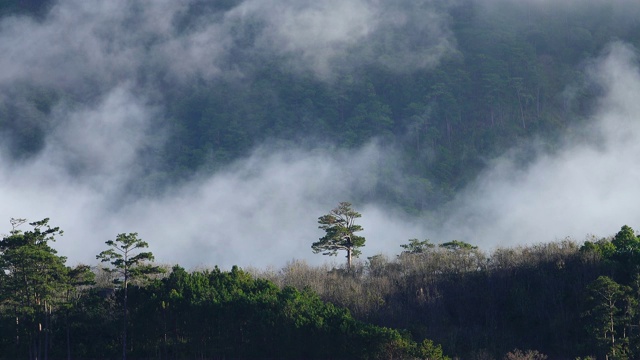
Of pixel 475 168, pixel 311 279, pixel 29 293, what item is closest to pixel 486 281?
pixel 311 279

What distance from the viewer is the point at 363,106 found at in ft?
618

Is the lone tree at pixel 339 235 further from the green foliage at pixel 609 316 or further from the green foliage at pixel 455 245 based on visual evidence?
the green foliage at pixel 609 316

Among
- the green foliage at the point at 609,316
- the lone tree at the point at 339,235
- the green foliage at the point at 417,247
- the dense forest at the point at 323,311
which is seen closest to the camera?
the green foliage at the point at 609,316

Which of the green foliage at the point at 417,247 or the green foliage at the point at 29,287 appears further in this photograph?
the green foliage at the point at 417,247

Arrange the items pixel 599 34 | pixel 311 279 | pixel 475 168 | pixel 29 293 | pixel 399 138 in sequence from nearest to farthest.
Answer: pixel 29 293 → pixel 311 279 → pixel 475 168 → pixel 399 138 → pixel 599 34

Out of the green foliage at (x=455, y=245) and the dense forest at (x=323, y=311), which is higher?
the green foliage at (x=455, y=245)

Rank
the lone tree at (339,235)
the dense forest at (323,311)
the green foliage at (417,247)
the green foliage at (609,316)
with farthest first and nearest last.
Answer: the green foliage at (417,247) < the lone tree at (339,235) < the dense forest at (323,311) < the green foliage at (609,316)

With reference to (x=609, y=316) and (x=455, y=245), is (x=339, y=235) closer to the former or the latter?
(x=455, y=245)

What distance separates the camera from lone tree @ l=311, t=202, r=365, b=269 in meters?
78.8

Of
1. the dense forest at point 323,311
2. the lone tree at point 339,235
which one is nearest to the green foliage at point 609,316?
the dense forest at point 323,311

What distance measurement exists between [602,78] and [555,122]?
66.4 feet

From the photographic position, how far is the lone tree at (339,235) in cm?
7881

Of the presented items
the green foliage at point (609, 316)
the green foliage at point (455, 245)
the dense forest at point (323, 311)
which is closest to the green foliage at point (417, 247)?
the green foliage at point (455, 245)

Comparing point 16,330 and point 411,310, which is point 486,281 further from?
point 16,330
